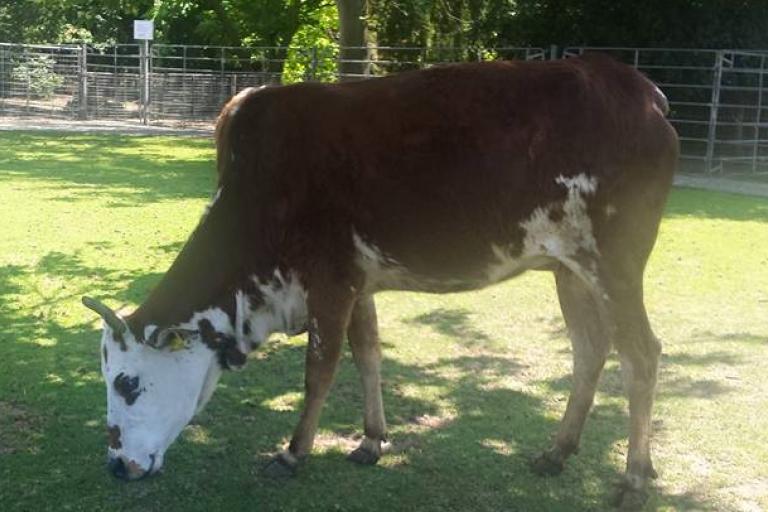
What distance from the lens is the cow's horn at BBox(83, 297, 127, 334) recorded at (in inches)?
168

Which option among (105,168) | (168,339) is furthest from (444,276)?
(105,168)

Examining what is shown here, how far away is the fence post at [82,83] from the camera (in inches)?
1208

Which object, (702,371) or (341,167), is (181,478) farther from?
(702,371)

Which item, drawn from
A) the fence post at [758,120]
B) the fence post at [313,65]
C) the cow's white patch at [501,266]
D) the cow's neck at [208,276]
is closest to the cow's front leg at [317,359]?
the cow's neck at [208,276]

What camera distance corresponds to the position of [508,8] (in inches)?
956

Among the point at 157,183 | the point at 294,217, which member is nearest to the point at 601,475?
the point at 294,217

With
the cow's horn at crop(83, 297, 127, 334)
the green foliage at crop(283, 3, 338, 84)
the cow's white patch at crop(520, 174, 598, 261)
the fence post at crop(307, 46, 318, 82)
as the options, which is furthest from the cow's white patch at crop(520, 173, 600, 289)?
the fence post at crop(307, 46, 318, 82)

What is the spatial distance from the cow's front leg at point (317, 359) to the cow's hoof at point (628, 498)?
147cm

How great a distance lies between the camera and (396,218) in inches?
177

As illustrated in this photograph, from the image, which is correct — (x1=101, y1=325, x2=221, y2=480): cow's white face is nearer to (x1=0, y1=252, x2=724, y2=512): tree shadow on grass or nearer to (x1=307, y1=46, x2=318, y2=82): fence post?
(x1=0, y1=252, x2=724, y2=512): tree shadow on grass

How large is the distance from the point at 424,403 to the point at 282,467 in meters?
1.37

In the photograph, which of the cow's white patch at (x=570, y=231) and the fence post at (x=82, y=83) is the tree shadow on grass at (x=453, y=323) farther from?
the fence post at (x=82, y=83)

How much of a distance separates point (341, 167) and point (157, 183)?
38.5ft

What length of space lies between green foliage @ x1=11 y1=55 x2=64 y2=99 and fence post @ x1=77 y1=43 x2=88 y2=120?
44.4 inches
